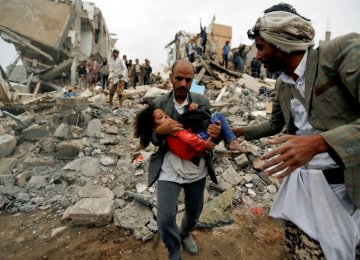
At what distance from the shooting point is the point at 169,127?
83.6 inches

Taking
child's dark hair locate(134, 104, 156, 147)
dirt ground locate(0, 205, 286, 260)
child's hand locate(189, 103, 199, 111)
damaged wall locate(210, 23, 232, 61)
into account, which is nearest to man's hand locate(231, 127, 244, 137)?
child's hand locate(189, 103, 199, 111)

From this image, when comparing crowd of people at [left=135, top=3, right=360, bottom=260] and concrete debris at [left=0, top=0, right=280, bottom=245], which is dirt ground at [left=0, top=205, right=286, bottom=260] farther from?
crowd of people at [left=135, top=3, right=360, bottom=260]

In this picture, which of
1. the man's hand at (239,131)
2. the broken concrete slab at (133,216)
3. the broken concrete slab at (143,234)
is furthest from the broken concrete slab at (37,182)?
the man's hand at (239,131)

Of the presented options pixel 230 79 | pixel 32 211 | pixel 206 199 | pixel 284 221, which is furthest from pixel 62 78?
pixel 284 221

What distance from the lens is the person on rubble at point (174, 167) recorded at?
2221 mm

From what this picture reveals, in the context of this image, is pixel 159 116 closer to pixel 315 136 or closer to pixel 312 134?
pixel 312 134

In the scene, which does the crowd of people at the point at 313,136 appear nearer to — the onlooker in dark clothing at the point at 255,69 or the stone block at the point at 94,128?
the stone block at the point at 94,128

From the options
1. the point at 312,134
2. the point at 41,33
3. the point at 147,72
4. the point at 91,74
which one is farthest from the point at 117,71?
the point at 41,33

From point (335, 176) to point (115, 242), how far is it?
270 centimetres

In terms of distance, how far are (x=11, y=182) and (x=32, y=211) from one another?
3.42 feet

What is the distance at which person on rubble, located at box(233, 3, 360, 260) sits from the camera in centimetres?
107

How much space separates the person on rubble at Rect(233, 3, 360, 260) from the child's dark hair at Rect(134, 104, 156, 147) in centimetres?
113

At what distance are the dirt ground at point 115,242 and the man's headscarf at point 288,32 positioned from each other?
8.06 ft

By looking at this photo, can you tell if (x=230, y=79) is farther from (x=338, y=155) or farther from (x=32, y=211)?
(x=338, y=155)
